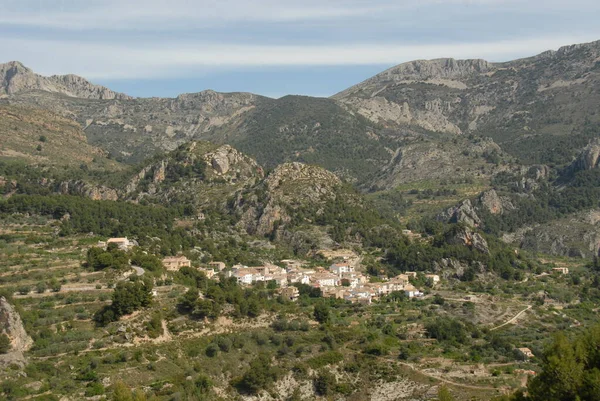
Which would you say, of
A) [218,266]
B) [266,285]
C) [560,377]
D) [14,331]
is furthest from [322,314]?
[560,377]

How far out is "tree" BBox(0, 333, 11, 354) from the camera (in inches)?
1914

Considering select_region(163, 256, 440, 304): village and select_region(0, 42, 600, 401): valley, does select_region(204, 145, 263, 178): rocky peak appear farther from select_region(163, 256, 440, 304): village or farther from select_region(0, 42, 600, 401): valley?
select_region(163, 256, 440, 304): village

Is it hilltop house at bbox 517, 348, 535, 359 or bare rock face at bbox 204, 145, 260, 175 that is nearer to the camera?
hilltop house at bbox 517, 348, 535, 359

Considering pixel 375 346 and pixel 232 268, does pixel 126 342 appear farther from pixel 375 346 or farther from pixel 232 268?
pixel 232 268

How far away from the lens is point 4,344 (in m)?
48.9

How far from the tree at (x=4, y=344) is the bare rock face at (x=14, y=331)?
0.78 ft

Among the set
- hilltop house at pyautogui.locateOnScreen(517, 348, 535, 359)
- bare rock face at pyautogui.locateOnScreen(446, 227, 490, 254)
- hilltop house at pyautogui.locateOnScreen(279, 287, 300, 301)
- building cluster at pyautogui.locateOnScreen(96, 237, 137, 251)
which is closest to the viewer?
hilltop house at pyautogui.locateOnScreen(517, 348, 535, 359)

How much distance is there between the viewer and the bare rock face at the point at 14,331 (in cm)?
4929

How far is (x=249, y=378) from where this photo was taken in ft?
172

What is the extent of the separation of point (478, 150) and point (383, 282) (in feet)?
345

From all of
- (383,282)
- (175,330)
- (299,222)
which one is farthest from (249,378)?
(299,222)

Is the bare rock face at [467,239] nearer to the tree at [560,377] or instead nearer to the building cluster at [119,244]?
the building cluster at [119,244]

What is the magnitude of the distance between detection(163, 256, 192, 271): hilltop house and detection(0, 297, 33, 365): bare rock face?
22598 mm

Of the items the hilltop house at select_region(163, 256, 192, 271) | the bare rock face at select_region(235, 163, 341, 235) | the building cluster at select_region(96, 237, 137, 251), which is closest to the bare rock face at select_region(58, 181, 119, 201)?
the bare rock face at select_region(235, 163, 341, 235)
